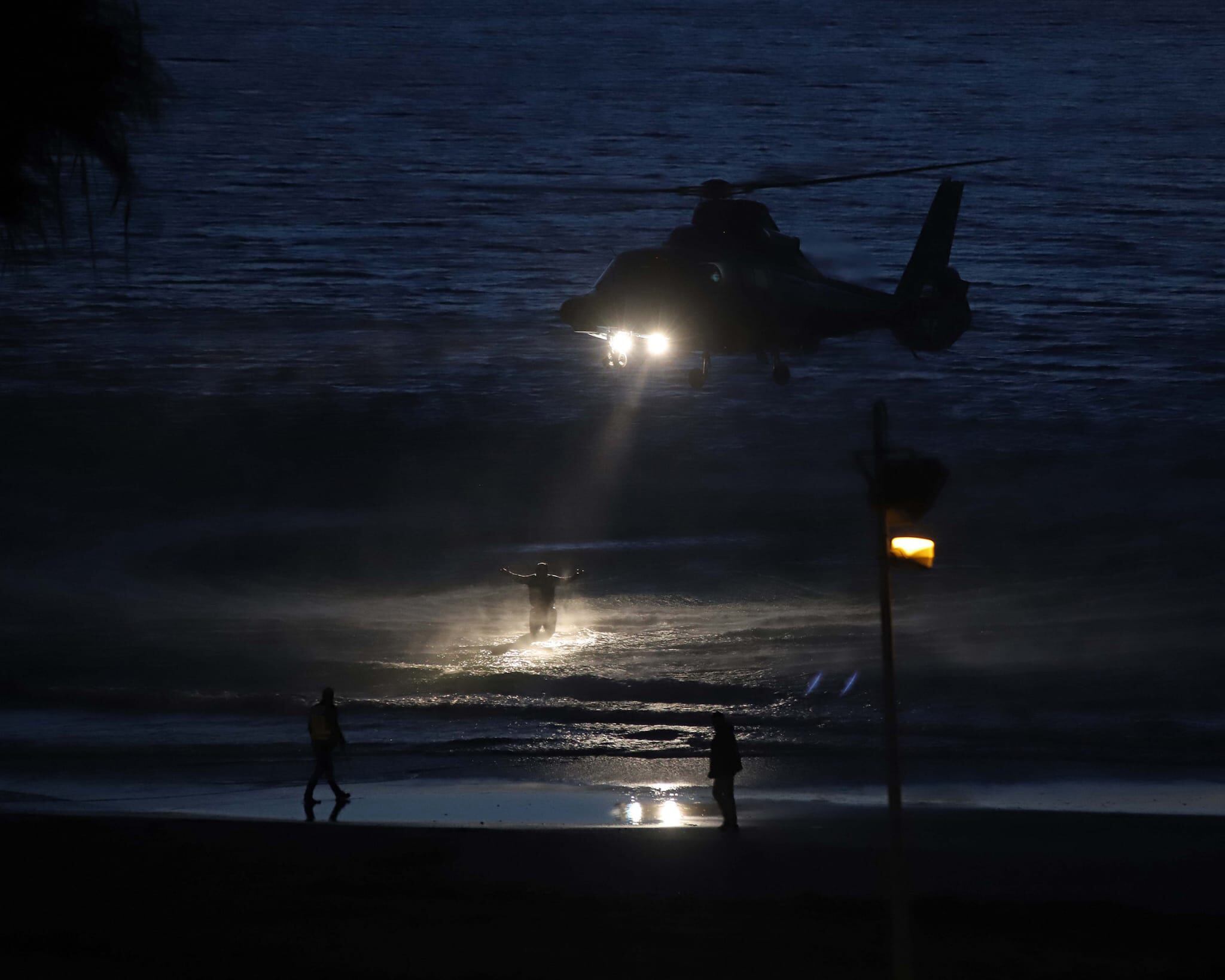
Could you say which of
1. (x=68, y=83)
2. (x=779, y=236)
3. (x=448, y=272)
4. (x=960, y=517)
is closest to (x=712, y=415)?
(x=448, y=272)

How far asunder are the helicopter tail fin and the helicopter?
2.22m

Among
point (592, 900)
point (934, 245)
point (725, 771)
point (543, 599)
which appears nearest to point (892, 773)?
point (592, 900)

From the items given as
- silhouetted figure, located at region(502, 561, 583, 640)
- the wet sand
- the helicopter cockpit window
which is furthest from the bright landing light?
the wet sand

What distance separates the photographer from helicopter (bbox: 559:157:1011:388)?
79.2ft

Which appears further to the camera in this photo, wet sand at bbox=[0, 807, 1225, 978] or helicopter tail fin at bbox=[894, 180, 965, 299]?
helicopter tail fin at bbox=[894, 180, 965, 299]

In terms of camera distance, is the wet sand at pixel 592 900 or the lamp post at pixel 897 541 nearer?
the lamp post at pixel 897 541

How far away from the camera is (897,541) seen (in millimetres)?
7805

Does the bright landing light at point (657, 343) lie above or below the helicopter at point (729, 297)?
below

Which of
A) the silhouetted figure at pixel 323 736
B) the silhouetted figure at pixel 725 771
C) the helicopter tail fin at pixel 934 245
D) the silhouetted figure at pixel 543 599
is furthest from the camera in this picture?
the helicopter tail fin at pixel 934 245

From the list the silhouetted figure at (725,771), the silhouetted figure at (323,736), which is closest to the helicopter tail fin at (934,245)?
the silhouetted figure at (725,771)

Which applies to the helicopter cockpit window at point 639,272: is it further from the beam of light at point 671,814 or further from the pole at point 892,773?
the pole at point 892,773

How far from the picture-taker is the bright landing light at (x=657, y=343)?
2412 cm

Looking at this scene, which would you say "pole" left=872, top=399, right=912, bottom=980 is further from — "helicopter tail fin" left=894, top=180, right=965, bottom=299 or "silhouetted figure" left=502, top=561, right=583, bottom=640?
"helicopter tail fin" left=894, top=180, right=965, bottom=299

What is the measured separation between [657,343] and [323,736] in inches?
413
